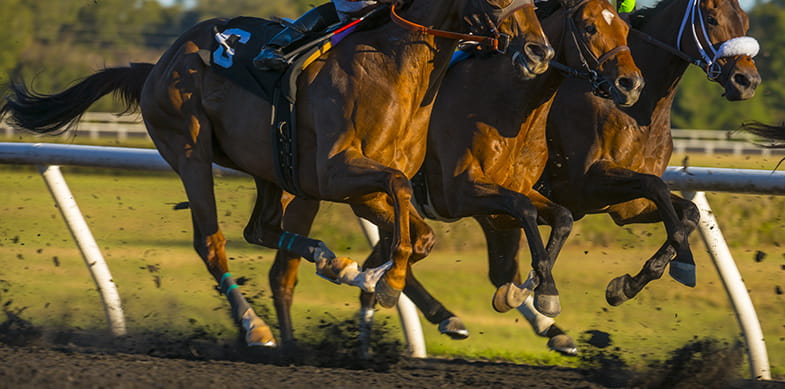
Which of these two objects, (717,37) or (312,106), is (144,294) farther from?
(717,37)

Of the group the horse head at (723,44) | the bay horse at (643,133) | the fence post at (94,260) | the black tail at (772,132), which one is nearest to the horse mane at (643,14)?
the bay horse at (643,133)

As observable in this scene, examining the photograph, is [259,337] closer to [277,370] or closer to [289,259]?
[277,370]

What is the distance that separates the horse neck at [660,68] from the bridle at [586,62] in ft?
1.69

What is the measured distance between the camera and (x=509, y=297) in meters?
4.16

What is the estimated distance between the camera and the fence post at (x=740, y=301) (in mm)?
4254

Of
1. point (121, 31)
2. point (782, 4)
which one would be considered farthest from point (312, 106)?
point (121, 31)

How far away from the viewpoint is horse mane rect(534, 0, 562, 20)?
175 inches

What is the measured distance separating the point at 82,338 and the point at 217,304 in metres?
1.75

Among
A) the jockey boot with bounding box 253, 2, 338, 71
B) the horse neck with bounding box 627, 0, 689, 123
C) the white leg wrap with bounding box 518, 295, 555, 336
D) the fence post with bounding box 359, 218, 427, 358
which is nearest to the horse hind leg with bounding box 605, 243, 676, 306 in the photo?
the white leg wrap with bounding box 518, 295, 555, 336

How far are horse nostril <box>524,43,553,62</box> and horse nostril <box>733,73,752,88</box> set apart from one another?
102cm

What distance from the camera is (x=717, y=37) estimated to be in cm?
440

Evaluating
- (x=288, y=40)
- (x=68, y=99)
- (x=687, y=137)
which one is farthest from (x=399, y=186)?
(x=687, y=137)

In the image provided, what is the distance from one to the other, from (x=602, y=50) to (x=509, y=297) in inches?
40.5

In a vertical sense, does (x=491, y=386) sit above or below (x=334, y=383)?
above
